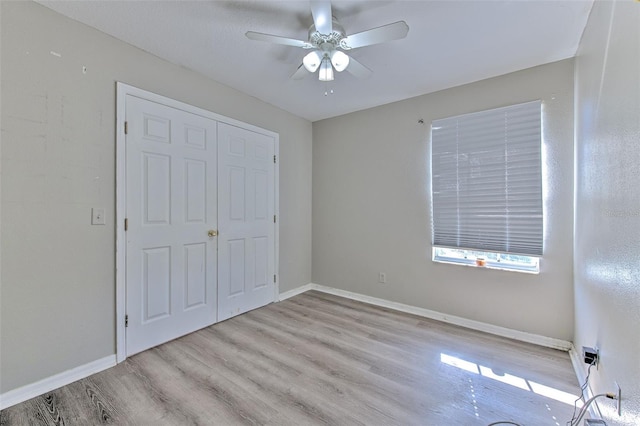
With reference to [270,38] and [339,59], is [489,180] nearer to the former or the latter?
[339,59]

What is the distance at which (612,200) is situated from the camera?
1247mm

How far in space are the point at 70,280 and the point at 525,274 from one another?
3.80 meters

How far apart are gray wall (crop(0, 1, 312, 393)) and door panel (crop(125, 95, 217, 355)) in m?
0.16

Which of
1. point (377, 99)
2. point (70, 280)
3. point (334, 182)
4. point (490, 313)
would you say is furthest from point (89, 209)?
point (490, 313)

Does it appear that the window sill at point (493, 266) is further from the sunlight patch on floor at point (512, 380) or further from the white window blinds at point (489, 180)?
the sunlight patch on floor at point (512, 380)

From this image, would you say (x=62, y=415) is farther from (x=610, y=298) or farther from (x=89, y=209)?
(x=610, y=298)

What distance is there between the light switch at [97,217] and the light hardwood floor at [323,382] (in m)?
1.13

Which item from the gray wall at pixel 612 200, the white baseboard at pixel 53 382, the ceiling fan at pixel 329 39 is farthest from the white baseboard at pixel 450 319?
the ceiling fan at pixel 329 39

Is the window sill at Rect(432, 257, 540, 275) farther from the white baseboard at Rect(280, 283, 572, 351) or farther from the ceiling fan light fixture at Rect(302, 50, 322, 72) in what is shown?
the ceiling fan light fixture at Rect(302, 50, 322, 72)

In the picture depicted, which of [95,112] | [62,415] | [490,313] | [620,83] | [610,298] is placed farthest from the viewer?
[490,313]

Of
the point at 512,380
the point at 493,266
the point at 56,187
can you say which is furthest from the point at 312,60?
the point at 512,380

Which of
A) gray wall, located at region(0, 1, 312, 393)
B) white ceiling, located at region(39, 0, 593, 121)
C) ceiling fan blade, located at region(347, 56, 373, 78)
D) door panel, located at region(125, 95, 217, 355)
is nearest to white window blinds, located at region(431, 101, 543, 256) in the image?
white ceiling, located at region(39, 0, 593, 121)

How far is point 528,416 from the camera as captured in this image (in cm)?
155

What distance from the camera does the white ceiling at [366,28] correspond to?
1.75 meters
